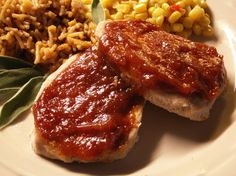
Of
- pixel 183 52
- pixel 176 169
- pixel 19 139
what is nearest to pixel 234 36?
pixel 183 52

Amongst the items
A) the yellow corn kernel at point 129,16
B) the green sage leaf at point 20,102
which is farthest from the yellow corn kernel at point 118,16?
the green sage leaf at point 20,102

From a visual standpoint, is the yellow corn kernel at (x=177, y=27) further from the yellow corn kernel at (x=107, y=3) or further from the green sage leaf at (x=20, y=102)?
the green sage leaf at (x=20, y=102)

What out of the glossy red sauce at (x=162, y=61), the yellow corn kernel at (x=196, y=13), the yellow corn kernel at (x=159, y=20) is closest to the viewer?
the glossy red sauce at (x=162, y=61)

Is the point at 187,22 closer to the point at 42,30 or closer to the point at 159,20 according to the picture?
the point at 159,20

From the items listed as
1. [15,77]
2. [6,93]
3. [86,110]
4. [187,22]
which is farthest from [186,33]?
[6,93]

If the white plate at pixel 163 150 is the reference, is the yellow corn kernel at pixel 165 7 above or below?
above

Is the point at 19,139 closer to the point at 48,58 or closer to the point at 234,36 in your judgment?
the point at 48,58
